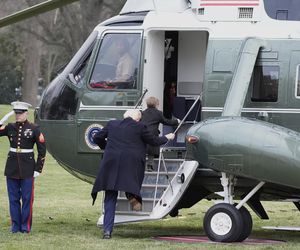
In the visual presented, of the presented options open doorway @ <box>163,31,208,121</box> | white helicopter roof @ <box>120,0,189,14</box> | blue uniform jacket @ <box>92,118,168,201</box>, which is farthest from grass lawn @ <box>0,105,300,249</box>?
white helicopter roof @ <box>120,0,189,14</box>

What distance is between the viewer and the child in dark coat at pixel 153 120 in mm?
12477

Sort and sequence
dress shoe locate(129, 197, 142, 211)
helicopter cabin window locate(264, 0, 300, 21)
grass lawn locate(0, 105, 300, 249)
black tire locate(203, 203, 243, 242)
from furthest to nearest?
helicopter cabin window locate(264, 0, 300, 21), dress shoe locate(129, 197, 142, 211), black tire locate(203, 203, 243, 242), grass lawn locate(0, 105, 300, 249)

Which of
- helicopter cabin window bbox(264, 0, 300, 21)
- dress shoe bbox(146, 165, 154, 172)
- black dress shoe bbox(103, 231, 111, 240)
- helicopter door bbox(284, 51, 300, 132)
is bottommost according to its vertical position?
black dress shoe bbox(103, 231, 111, 240)

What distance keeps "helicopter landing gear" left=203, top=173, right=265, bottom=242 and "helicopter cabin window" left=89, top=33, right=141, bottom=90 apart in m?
2.16

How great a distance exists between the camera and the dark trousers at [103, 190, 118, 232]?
11781 millimetres

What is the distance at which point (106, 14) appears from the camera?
1373 inches

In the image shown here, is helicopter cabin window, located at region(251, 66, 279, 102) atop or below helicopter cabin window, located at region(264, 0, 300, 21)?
below

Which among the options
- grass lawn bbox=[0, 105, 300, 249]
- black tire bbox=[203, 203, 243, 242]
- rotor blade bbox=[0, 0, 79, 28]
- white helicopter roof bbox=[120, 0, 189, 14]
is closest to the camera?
grass lawn bbox=[0, 105, 300, 249]

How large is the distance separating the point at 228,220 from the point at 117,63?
9.46 ft

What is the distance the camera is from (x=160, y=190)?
12344 millimetres

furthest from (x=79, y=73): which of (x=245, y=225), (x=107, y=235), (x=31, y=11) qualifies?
(x=245, y=225)

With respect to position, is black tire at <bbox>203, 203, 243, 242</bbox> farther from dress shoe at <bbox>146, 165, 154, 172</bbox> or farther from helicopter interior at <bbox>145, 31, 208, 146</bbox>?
helicopter interior at <bbox>145, 31, 208, 146</bbox>

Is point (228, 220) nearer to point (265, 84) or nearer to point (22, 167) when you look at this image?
point (265, 84)

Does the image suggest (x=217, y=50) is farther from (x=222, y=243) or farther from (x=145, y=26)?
(x=222, y=243)
